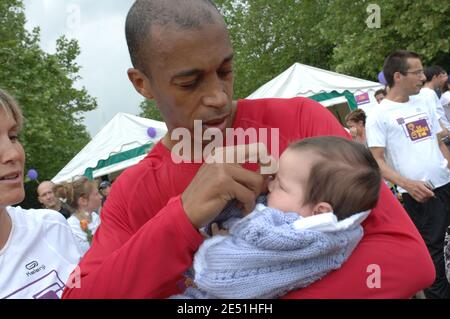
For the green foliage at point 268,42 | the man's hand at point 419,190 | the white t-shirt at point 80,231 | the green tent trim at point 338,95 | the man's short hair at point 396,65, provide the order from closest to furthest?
the man's hand at point 419,190, the white t-shirt at point 80,231, the man's short hair at point 396,65, the green tent trim at point 338,95, the green foliage at point 268,42

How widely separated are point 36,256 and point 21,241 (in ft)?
0.29

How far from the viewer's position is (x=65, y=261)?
7.57 feet

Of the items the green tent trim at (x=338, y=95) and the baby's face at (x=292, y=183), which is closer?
the baby's face at (x=292, y=183)

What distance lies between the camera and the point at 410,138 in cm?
496

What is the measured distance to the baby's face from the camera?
5.08 ft

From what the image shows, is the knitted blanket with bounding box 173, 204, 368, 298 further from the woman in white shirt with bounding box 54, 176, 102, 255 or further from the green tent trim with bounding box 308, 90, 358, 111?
the green tent trim with bounding box 308, 90, 358, 111

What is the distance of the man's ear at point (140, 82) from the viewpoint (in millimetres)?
1738

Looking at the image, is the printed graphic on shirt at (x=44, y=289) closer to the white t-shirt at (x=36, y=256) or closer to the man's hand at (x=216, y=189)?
the white t-shirt at (x=36, y=256)

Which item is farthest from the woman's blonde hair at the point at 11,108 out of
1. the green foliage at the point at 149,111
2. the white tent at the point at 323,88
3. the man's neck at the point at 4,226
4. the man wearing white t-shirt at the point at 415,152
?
the green foliage at the point at 149,111

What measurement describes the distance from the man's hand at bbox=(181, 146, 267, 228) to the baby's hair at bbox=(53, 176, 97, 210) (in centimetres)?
529

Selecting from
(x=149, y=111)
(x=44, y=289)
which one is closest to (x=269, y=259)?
(x=44, y=289)

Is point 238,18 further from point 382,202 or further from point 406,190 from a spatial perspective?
point 382,202

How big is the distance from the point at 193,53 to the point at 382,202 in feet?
2.20

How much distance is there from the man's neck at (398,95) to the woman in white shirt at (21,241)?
370 cm
